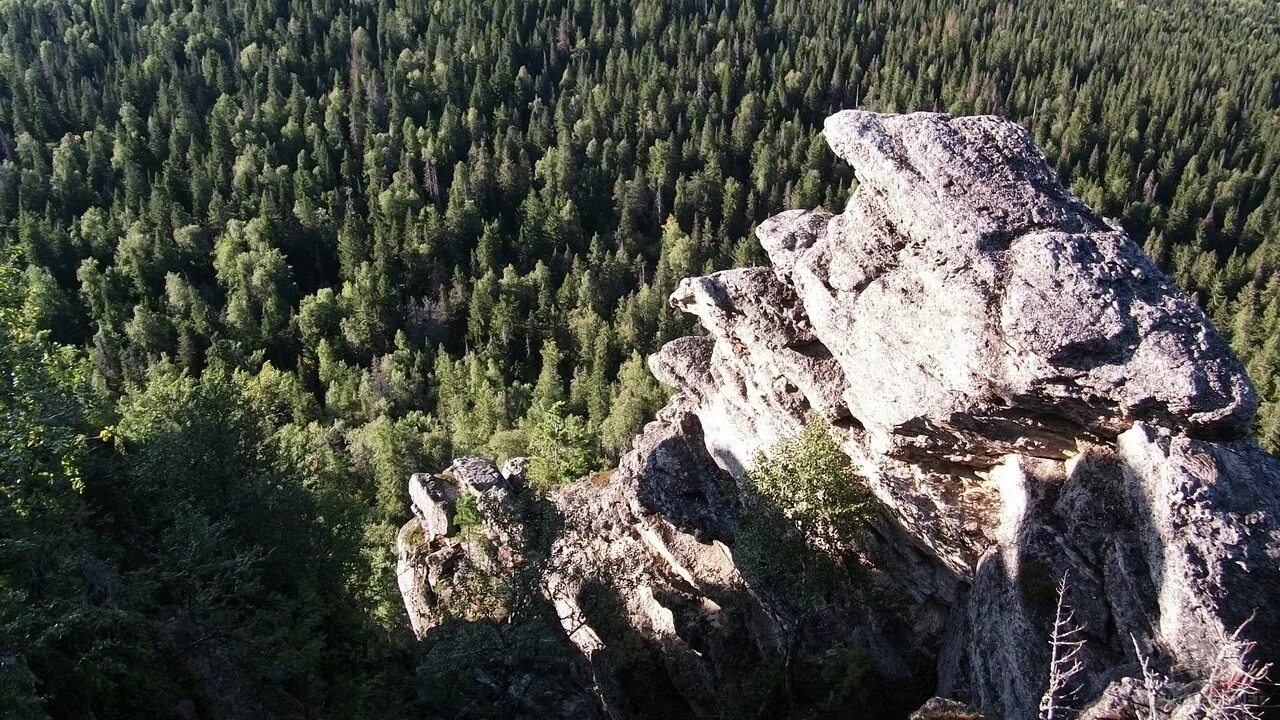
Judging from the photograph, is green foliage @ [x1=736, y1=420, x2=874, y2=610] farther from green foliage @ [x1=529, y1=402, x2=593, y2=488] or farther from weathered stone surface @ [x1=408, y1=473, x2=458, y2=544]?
green foliage @ [x1=529, y1=402, x2=593, y2=488]

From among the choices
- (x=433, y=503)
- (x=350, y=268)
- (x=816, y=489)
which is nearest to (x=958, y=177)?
(x=816, y=489)

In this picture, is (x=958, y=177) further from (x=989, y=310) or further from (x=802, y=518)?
(x=802, y=518)

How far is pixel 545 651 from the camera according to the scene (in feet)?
109

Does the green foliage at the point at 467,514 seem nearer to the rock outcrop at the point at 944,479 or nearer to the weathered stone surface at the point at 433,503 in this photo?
the weathered stone surface at the point at 433,503

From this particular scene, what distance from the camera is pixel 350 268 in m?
142

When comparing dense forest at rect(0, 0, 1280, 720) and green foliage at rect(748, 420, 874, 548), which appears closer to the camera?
dense forest at rect(0, 0, 1280, 720)

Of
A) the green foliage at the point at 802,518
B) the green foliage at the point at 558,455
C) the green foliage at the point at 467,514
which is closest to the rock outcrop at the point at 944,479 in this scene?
the green foliage at the point at 802,518

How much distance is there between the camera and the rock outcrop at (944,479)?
2433 cm

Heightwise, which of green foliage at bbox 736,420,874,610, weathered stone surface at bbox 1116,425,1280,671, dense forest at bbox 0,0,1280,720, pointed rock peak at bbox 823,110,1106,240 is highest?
pointed rock peak at bbox 823,110,1106,240

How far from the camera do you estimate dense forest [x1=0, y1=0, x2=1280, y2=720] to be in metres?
29.2

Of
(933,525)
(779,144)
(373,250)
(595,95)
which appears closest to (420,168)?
(373,250)

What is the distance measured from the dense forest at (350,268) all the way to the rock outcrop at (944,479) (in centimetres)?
1131

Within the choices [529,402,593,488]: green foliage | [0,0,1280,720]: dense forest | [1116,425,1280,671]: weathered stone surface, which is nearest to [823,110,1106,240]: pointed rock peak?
[1116,425,1280,671]: weathered stone surface

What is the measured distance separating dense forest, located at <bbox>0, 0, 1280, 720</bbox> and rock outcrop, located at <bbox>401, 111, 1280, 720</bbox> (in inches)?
445
